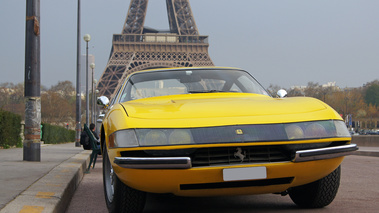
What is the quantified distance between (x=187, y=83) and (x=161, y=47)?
228ft

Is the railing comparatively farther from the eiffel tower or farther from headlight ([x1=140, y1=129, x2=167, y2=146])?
headlight ([x1=140, y1=129, x2=167, y2=146])

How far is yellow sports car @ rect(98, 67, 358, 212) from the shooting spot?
11.3 feet

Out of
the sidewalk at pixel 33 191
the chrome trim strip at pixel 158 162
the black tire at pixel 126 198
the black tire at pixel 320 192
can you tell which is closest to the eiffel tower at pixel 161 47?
the sidewalk at pixel 33 191

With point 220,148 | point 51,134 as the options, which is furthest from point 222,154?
point 51,134

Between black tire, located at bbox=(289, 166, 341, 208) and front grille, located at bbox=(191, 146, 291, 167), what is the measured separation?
811mm

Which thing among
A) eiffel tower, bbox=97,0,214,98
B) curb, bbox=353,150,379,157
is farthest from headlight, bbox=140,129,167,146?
eiffel tower, bbox=97,0,214,98

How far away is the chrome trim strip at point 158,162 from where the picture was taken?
3381 mm

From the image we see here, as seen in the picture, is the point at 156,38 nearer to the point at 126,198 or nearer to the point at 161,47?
the point at 161,47

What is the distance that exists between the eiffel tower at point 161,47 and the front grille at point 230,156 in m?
65.5

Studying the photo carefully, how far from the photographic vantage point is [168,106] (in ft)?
13.5

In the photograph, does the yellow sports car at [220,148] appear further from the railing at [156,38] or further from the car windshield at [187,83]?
the railing at [156,38]

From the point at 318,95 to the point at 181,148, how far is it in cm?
7830

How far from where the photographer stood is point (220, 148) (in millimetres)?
3502

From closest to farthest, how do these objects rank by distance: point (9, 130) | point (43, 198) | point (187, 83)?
point (43, 198) < point (187, 83) < point (9, 130)
